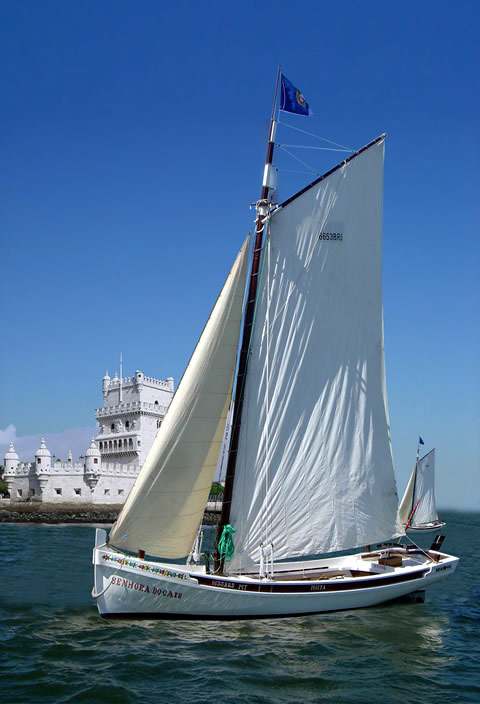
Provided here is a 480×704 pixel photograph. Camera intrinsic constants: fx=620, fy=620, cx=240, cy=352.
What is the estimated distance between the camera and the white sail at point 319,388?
21547mm

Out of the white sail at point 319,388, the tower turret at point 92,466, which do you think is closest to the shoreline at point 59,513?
the tower turret at point 92,466

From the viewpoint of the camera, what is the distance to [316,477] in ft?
72.8

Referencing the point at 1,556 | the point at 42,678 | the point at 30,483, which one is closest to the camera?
the point at 42,678

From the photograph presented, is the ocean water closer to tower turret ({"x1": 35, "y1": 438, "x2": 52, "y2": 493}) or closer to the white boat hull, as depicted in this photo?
the white boat hull

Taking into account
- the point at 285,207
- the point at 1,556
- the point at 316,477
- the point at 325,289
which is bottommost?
the point at 1,556

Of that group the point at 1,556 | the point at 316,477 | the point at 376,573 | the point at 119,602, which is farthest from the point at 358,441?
the point at 1,556

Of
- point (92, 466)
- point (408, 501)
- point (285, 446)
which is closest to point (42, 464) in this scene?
point (92, 466)

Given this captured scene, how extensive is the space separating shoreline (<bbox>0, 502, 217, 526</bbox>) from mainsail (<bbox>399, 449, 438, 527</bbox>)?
74.7ft

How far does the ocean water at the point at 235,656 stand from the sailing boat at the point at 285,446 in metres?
1.14

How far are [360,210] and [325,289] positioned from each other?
3.67 metres

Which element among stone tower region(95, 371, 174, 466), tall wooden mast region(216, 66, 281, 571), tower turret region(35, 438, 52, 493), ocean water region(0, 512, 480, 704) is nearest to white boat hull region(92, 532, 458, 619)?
Result: ocean water region(0, 512, 480, 704)

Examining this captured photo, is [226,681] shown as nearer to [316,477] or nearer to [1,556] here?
[316,477]

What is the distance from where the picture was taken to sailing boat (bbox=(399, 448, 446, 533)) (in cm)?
5919

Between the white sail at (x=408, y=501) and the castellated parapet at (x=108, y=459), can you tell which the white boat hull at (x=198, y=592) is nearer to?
the white sail at (x=408, y=501)
